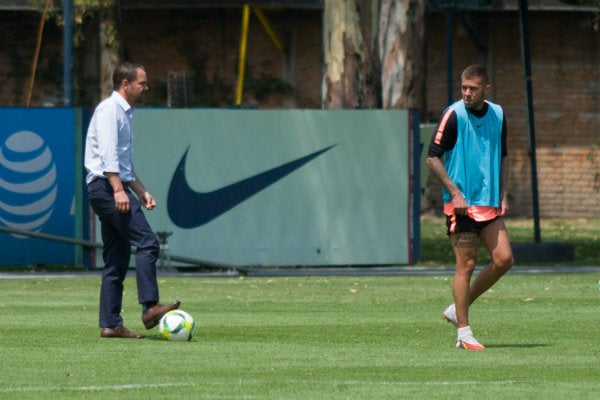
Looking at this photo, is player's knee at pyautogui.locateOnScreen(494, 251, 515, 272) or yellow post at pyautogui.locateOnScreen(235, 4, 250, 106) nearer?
player's knee at pyautogui.locateOnScreen(494, 251, 515, 272)

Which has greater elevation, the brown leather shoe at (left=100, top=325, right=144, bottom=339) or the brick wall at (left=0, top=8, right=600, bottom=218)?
the brick wall at (left=0, top=8, right=600, bottom=218)

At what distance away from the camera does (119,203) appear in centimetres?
1123

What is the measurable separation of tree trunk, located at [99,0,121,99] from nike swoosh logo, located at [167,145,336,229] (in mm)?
13225

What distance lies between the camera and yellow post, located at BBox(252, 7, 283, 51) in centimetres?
3462

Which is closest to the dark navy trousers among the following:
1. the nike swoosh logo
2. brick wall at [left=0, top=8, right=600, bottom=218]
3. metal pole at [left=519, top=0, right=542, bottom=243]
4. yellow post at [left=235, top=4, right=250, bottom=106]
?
the nike swoosh logo

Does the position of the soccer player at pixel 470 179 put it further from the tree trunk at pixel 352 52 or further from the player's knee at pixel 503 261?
the tree trunk at pixel 352 52

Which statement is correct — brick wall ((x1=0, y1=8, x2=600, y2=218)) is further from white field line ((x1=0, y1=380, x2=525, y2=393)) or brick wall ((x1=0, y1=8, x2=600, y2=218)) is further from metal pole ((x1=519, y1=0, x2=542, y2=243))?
white field line ((x1=0, y1=380, x2=525, y2=393))

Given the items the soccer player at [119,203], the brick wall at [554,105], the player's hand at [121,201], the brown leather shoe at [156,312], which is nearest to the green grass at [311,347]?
the brown leather shoe at [156,312]

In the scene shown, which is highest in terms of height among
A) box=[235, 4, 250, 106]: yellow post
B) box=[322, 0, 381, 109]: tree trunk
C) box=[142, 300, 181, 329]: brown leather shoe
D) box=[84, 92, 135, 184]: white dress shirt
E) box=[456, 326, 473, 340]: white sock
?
box=[235, 4, 250, 106]: yellow post

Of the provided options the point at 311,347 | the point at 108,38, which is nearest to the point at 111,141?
the point at 311,347

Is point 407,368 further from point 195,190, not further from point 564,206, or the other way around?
point 564,206

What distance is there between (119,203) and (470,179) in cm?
253

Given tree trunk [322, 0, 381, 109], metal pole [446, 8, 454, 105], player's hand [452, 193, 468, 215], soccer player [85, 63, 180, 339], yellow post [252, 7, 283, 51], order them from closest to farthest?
player's hand [452, 193, 468, 215]
soccer player [85, 63, 180, 339]
tree trunk [322, 0, 381, 109]
metal pole [446, 8, 454, 105]
yellow post [252, 7, 283, 51]

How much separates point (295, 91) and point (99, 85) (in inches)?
177
